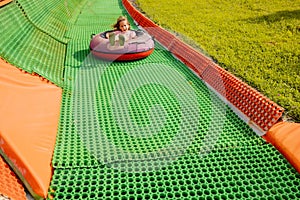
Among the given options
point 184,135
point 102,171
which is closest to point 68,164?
point 102,171

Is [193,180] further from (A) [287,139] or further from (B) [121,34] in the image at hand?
(B) [121,34]

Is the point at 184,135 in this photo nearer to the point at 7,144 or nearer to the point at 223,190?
the point at 223,190

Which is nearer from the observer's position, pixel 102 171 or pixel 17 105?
pixel 102 171

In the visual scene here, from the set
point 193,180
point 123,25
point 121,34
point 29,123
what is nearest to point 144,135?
point 193,180

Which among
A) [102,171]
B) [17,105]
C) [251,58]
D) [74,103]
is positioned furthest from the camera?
[251,58]

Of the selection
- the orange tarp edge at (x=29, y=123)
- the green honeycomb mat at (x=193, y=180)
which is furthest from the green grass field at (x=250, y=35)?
the orange tarp edge at (x=29, y=123)

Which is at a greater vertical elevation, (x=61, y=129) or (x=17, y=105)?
(x=17, y=105)

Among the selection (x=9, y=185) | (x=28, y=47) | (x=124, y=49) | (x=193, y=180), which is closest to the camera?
(x=9, y=185)
